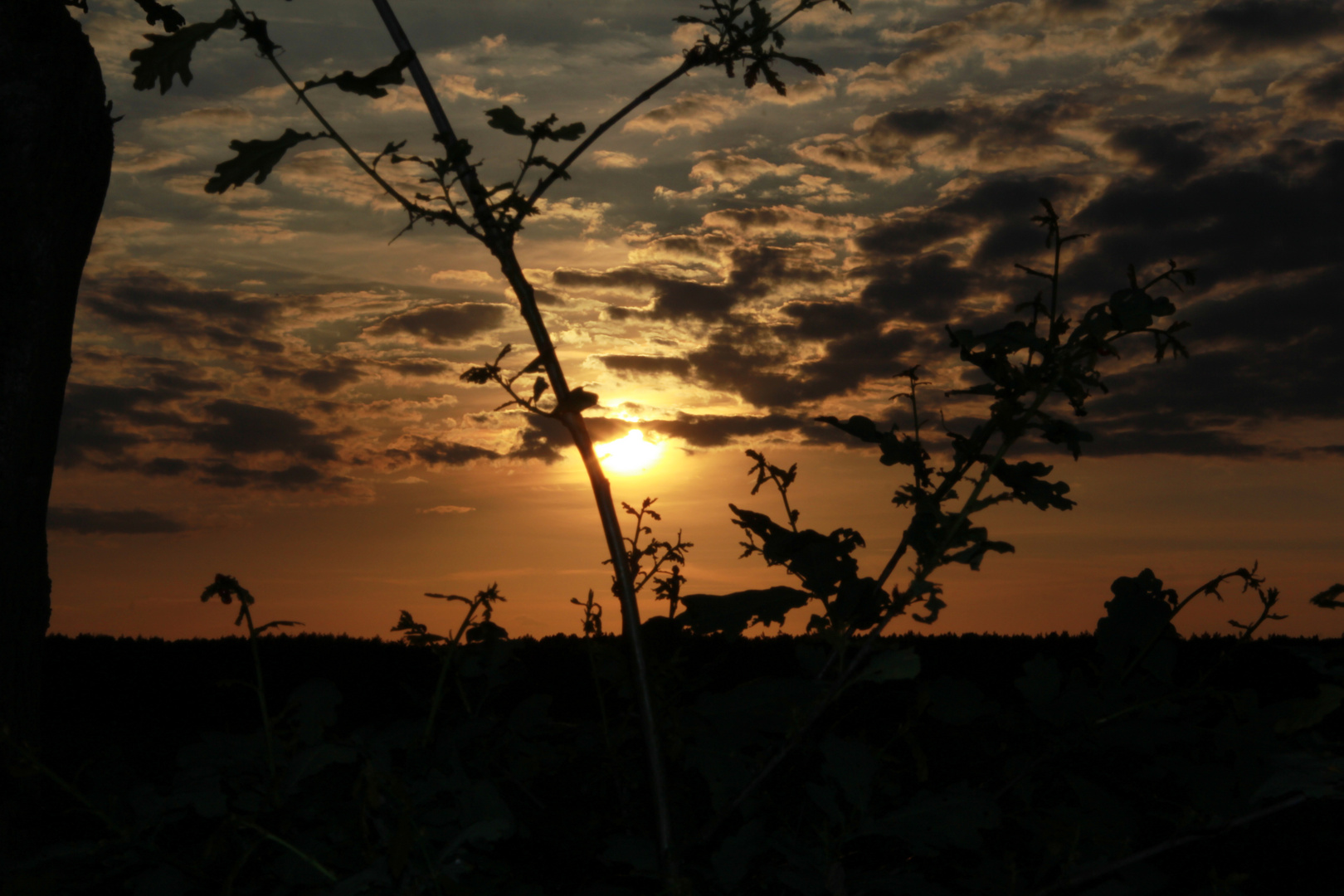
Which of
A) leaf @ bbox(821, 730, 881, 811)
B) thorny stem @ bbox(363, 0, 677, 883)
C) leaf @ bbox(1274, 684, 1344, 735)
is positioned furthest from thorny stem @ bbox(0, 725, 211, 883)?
leaf @ bbox(1274, 684, 1344, 735)

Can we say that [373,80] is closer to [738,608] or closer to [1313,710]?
[738,608]

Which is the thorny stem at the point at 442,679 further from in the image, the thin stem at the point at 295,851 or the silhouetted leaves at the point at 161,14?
the silhouetted leaves at the point at 161,14

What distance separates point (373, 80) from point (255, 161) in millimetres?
319

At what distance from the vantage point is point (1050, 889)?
1908 mm

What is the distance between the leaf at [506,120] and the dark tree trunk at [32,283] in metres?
2.15

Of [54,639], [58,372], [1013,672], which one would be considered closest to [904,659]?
[58,372]

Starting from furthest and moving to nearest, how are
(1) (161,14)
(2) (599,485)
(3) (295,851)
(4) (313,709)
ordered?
(1) (161,14) → (4) (313,709) → (2) (599,485) → (3) (295,851)

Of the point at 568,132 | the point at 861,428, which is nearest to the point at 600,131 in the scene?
the point at 568,132

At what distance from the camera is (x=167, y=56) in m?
2.26

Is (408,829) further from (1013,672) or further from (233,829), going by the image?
(1013,672)

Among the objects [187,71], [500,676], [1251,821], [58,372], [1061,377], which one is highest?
[187,71]

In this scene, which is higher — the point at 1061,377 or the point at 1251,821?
the point at 1061,377

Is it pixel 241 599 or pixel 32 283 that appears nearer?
pixel 241 599

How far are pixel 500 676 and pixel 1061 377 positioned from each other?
151 cm
